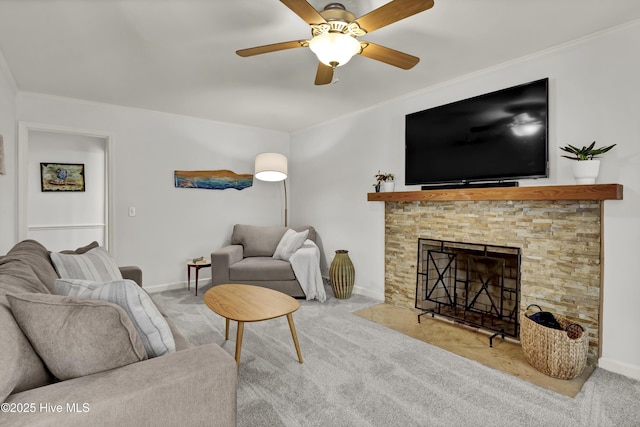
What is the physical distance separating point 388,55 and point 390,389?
2.10 meters

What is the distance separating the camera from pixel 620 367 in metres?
2.30

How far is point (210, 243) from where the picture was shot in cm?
480

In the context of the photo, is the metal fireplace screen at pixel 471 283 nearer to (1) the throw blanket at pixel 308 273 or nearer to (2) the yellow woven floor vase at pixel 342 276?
(2) the yellow woven floor vase at pixel 342 276

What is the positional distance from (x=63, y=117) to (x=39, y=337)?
143 inches

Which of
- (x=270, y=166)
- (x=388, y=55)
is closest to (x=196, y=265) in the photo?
(x=270, y=166)

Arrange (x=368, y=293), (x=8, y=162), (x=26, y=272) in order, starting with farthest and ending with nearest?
(x=368, y=293) < (x=8, y=162) < (x=26, y=272)

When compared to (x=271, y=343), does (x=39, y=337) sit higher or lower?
higher

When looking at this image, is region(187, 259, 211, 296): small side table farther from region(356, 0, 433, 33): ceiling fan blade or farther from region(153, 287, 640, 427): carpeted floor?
region(356, 0, 433, 33): ceiling fan blade

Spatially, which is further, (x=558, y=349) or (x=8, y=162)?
(x=8, y=162)

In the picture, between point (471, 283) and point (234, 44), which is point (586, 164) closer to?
point (471, 283)

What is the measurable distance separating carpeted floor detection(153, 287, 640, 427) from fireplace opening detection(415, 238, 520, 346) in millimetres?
670

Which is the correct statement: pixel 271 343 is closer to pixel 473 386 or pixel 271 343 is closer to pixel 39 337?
pixel 473 386

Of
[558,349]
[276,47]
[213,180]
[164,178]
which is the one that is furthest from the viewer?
[213,180]

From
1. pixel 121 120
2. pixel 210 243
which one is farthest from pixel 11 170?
pixel 210 243
